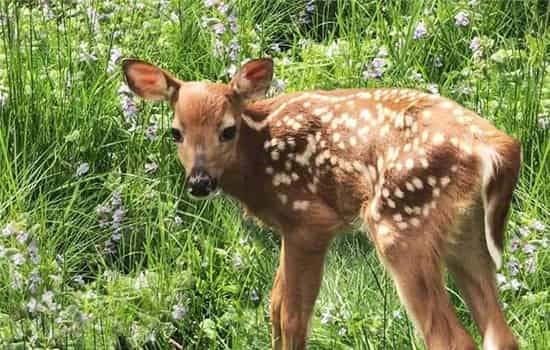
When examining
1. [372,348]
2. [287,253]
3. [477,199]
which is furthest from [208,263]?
[477,199]

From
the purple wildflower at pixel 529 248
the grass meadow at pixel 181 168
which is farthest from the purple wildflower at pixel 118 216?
the purple wildflower at pixel 529 248

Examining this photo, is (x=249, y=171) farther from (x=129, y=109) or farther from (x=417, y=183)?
(x=129, y=109)

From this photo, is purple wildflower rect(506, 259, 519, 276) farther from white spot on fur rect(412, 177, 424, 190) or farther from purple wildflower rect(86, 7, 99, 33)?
purple wildflower rect(86, 7, 99, 33)

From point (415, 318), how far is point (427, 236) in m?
0.28

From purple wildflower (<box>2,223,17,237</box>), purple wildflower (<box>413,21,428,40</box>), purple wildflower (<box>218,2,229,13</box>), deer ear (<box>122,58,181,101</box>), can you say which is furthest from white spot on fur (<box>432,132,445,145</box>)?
purple wildflower (<box>218,2,229,13</box>)

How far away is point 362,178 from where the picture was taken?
5438 millimetres

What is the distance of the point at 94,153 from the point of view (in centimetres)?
664

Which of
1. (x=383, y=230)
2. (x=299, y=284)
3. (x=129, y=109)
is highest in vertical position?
(x=383, y=230)

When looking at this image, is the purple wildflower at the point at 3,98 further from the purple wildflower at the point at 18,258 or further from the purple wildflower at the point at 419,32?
the purple wildflower at the point at 419,32

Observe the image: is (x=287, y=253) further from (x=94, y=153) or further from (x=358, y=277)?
(x=94, y=153)

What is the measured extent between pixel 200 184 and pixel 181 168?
115 centimetres

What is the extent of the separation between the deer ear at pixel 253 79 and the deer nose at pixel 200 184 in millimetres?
483

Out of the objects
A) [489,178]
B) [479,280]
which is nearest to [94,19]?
[479,280]

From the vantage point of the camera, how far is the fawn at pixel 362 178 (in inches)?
202
